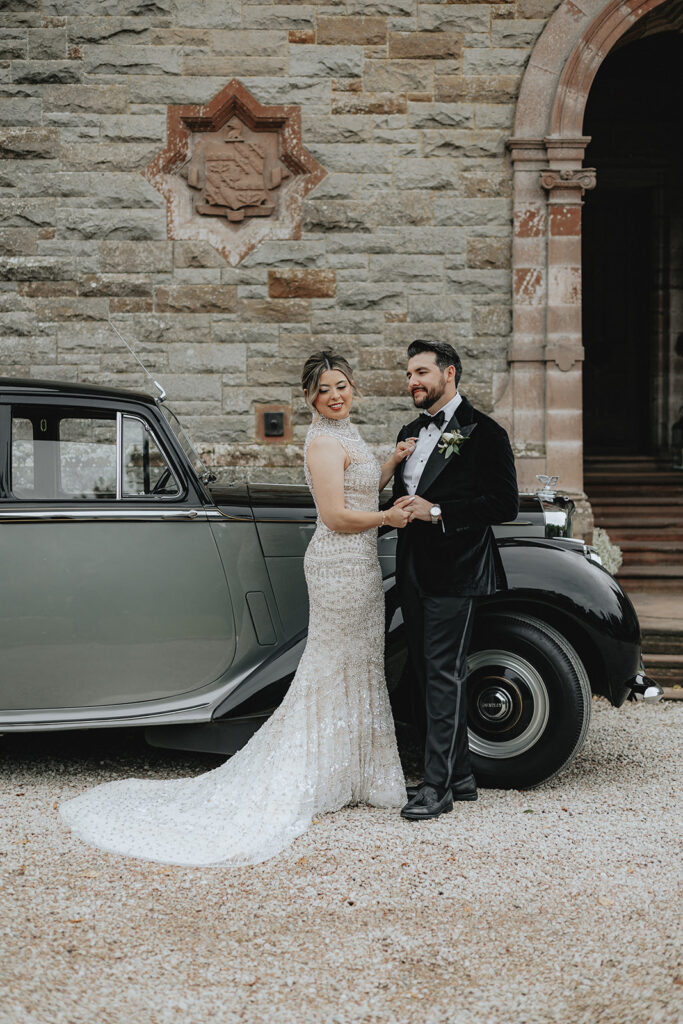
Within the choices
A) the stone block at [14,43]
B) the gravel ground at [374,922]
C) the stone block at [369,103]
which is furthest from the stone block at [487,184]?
the gravel ground at [374,922]

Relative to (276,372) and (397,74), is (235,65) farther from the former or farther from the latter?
(276,372)

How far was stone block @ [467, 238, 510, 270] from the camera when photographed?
8023 millimetres

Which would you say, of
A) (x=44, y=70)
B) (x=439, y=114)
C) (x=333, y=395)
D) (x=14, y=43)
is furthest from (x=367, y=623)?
(x=14, y=43)

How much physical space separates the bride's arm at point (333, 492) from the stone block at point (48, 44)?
18.9 ft

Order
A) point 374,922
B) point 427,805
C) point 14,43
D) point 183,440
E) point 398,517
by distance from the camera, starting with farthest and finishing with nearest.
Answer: point 14,43 < point 183,440 < point 427,805 < point 398,517 < point 374,922

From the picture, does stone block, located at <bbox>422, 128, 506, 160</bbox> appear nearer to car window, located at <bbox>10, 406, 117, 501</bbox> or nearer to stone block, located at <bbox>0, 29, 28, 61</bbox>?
stone block, located at <bbox>0, 29, 28, 61</bbox>

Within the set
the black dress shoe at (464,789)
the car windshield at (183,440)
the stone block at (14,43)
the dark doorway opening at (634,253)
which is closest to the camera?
the black dress shoe at (464,789)

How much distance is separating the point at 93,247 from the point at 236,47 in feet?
6.57

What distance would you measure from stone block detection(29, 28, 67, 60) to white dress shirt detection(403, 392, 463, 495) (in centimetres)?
577

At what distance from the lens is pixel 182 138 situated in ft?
26.1

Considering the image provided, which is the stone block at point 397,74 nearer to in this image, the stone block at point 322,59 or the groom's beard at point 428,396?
the stone block at point 322,59

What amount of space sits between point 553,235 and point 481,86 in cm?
135

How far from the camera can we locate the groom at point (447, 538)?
3748mm

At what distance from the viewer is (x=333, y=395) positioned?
3822 millimetres
